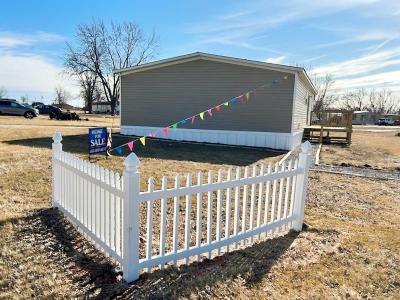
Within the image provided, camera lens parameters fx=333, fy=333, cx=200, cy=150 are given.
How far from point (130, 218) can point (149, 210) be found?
0.74 ft

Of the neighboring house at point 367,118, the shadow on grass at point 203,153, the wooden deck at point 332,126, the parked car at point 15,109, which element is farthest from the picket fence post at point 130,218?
the neighboring house at point 367,118

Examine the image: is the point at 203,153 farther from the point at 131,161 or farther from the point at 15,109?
the point at 15,109

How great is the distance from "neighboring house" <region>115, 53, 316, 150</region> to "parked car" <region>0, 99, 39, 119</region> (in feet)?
54.9

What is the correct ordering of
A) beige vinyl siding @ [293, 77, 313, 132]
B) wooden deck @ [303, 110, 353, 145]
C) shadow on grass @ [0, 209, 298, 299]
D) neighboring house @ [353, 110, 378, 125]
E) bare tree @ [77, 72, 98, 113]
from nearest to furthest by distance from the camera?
shadow on grass @ [0, 209, 298, 299] < beige vinyl siding @ [293, 77, 313, 132] < wooden deck @ [303, 110, 353, 145] < bare tree @ [77, 72, 98, 113] < neighboring house @ [353, 110, 378, 125]

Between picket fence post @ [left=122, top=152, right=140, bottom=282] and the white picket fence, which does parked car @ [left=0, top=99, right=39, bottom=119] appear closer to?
the white picket fence

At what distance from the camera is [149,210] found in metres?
3.17

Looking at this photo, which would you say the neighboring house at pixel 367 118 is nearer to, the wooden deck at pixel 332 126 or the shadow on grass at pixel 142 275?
the wooden deck at pixel 332 126

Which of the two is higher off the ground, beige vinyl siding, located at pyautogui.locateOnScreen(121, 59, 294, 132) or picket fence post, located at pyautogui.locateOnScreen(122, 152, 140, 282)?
beige vinyl siding, located at pyautogui.locateOnScreen(121, 59, 294, 132)

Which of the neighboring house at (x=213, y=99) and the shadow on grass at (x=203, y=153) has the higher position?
the neighboring house at (x=213, y=99)

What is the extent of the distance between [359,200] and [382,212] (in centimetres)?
73

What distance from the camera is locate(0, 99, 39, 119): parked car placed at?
1144 inches

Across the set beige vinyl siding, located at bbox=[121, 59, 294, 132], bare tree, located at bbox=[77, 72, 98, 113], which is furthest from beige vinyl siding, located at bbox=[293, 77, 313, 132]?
bare tree, located at bbox=[77, 72, 98, 113]

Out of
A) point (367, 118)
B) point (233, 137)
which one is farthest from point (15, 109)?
point (367, 118)

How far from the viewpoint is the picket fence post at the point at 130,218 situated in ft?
9.62
